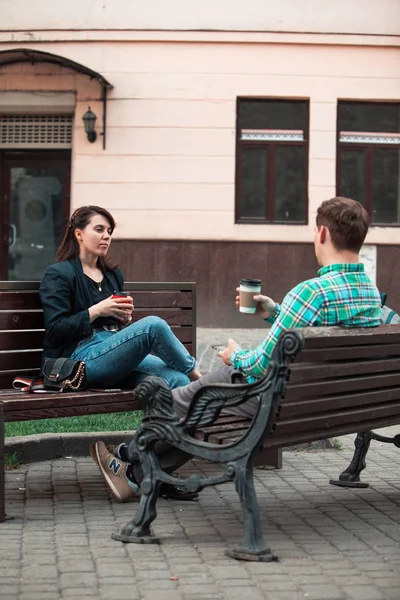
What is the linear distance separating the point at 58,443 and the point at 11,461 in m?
0.41

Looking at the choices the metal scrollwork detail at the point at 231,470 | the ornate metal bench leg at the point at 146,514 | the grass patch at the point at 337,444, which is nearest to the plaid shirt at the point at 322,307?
the metal scrollwork detail at the point at 231,470

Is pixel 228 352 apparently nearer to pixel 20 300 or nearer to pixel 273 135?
pixel 20 300

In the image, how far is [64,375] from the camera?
6.14 m

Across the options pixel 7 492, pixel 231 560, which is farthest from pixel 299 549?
pixel 7 492

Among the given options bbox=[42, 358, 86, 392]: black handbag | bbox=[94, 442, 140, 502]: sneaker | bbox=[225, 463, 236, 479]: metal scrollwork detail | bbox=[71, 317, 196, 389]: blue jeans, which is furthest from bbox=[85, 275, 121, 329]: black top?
bbox=[225, 463, 236, 479]: metal scrollwork detail

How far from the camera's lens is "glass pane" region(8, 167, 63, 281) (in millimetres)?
18688

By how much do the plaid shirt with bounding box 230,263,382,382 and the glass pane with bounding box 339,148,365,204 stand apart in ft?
42.8

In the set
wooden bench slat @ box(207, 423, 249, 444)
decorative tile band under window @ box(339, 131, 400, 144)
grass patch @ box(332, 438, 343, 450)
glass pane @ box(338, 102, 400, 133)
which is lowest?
grass patch @ box(332, 438, 343, 450)

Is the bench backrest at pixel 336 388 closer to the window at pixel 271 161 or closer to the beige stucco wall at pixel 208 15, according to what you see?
the window at pixel 271 161

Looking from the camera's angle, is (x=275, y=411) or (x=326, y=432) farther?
(x=326, y=432)

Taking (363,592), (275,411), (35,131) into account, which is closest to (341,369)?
(275,411)

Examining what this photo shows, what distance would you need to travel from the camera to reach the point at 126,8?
17797mm

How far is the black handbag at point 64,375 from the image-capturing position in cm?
614

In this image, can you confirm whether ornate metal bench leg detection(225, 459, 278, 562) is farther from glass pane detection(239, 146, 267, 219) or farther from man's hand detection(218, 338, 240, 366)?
glass pane detection(239, 146, 267, 219)
